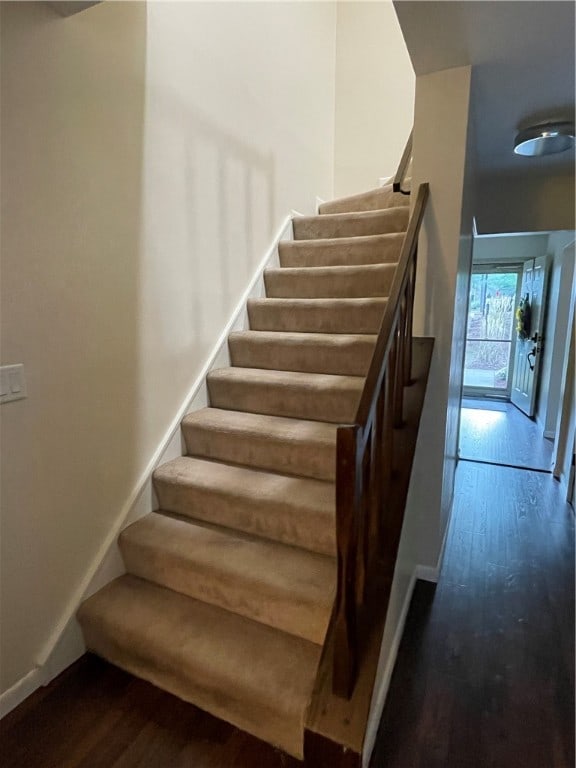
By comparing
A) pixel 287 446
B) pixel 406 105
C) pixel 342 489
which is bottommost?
pixel 287 446

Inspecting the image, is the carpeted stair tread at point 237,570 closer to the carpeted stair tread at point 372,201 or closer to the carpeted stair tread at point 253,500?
the carpeted stair tread at point 253,500

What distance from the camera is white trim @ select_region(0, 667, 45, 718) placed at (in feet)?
4.79

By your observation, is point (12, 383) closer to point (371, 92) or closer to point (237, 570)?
point (237, 570)

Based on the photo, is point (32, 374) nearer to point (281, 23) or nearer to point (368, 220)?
point (368, 220)

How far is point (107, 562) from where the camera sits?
5.95 feet

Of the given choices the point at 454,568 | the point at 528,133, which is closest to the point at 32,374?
the point at 454,568

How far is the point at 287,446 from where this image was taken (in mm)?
1986

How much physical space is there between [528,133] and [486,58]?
750 millimetres

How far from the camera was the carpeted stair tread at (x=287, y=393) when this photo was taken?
2.10 meters

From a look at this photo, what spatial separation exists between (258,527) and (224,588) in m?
0.28

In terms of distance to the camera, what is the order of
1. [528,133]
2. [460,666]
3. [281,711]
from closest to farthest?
[281,711] < [460,666] < [528,133]

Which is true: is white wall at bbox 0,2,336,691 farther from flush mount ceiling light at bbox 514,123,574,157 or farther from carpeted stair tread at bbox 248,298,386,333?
flush mount ceiling light at bbox 514,123,574,157

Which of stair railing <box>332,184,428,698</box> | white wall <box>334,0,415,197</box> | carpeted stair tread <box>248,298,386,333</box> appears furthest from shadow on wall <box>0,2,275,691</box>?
white wall <box>334,0,415,197</box>

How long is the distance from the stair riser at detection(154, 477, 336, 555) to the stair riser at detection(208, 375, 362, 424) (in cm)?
55
